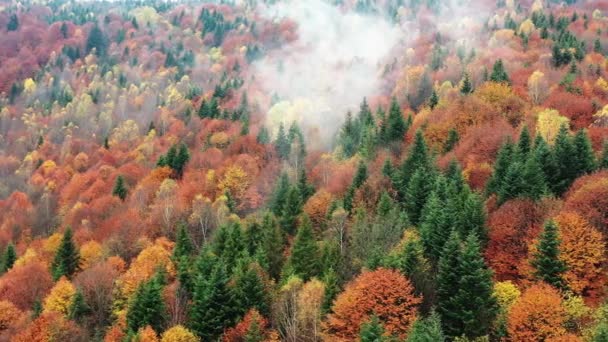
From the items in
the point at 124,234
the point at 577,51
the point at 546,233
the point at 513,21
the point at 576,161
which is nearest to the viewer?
the point at 546,233

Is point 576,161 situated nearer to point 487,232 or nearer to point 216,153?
point 487,232

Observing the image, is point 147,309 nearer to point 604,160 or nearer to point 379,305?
point 379,305

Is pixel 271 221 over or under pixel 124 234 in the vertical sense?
over

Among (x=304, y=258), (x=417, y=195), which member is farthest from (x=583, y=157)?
(x=304, y=258)

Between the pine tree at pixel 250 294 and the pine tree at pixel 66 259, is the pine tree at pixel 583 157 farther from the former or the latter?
the pine tree at pixel 66 259

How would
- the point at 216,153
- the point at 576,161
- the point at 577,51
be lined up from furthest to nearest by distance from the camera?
1. the point at 577,51
2. the point at 216,153
3. the point at 576,161

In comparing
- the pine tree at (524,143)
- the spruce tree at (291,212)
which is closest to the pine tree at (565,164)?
the pine tree at (524,143)

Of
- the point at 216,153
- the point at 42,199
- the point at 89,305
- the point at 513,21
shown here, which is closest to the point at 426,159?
the point at 89,305
